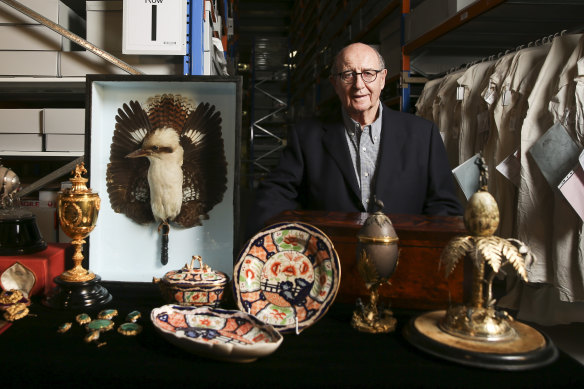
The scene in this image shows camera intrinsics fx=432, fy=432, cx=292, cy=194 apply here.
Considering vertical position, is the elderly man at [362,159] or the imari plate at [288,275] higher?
the elderly man at [362,159]

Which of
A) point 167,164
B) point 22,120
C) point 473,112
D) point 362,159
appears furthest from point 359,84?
point 22,120

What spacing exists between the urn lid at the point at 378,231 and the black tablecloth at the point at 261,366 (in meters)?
0.19

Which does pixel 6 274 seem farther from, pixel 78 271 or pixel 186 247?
pixel 186 247

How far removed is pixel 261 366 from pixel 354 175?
3.93 ft

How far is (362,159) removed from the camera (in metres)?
1.87

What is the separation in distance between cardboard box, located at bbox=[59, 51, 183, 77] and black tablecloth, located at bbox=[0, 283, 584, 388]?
140 centimetres

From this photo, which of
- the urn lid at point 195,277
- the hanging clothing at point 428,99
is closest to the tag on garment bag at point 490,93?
the hanging clothing at point 428,99

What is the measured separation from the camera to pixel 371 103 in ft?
6.13

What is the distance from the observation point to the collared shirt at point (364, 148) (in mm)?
1826

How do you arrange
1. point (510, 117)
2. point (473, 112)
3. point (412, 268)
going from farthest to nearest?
point (473, 112) → point (510, 117) → point (412, 268)

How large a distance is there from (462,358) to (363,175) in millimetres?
1214

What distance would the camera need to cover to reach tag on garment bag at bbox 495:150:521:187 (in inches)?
88.0

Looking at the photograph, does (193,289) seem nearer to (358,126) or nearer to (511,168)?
(358,126)

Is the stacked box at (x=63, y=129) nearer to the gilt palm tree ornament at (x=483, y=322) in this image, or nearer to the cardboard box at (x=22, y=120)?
the cardboard box at (x=22, y=120)
